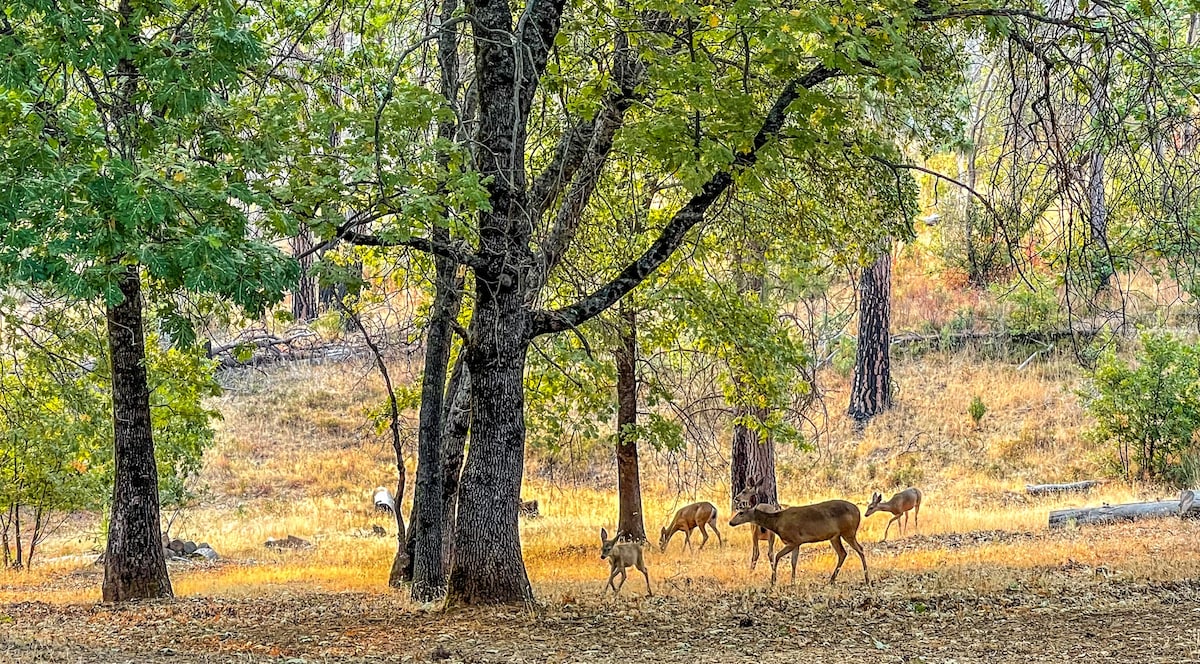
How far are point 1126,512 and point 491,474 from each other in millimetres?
11410

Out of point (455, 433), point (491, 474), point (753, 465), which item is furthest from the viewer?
point (753, 465)

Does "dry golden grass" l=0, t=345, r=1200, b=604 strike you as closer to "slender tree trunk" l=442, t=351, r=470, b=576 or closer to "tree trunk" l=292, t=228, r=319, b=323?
"slender tree trunk" l=442, t=351, r=470, b=576

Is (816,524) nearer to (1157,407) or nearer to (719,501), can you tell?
(1157,407)

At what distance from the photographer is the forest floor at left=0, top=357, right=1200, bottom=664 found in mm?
8648

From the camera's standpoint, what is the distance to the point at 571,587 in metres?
12.5

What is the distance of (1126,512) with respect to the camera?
17094 millimetres

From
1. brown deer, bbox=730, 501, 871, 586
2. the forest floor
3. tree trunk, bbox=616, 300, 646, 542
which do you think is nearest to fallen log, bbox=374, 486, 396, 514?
the forest floor

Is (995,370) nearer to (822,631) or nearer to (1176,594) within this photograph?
(1176,594)

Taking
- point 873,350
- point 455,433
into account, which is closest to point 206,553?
point 455,433

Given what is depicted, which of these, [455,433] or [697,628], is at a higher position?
[455,433]

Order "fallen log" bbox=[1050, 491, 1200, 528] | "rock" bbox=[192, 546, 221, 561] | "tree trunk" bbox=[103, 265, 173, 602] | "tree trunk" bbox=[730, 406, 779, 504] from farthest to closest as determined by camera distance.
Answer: "rock" bbox=[192, 546, 221, 561] → "tree trunk" bbox=[730, 406, 779, 504] → "fallen log" bbox=[1050, 491, 1200, 528] → "tree trunk" bbox=[103, 265, 173, 602]

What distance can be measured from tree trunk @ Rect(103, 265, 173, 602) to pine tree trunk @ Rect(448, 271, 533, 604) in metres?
4.42

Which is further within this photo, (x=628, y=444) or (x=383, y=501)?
(x=383, y=501)

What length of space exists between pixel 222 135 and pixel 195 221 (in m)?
1.65
